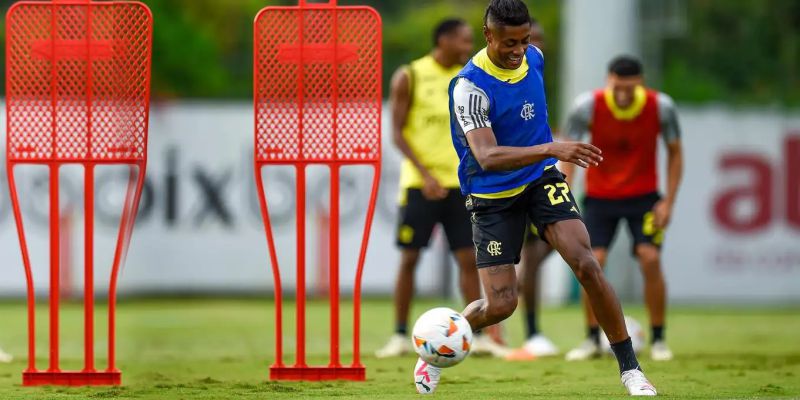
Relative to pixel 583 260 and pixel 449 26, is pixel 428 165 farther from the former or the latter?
pixel 583 260

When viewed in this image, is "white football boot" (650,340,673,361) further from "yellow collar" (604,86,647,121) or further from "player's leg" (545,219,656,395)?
"player's leg" (545,219,656,395)

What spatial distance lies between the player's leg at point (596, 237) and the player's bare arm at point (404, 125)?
1092 millimetres

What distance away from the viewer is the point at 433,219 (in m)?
10.8

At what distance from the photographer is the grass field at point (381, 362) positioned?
8094 mm

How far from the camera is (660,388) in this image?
8.19m

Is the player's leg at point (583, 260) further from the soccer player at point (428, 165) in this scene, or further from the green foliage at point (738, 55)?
the green foliage at point (738, 55)

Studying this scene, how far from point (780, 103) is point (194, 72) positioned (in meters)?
10.1

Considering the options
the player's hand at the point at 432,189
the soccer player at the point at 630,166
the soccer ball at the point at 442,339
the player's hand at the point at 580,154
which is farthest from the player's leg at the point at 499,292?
the soccer player at the point at 630,166

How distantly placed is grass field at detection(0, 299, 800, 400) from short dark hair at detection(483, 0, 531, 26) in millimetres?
1950

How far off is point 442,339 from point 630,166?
140 inches

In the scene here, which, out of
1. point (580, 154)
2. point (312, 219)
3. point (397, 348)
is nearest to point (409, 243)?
point (397, 348)

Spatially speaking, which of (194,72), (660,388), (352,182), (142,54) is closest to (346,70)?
(142,54)

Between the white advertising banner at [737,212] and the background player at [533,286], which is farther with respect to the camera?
the white advertising banner at [737,212]

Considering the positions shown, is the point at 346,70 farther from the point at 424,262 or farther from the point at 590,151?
the point at 424,262
